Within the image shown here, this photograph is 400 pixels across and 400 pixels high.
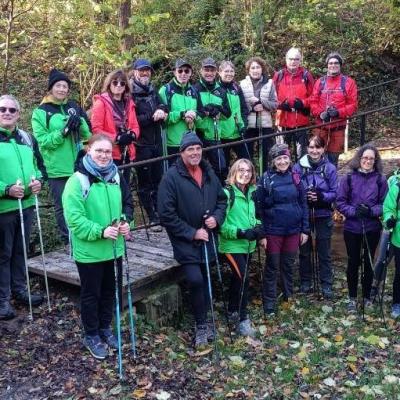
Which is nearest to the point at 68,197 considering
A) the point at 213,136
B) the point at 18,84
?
the point at 213,136

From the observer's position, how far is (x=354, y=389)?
508 centimetres

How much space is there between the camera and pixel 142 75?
6750 mm

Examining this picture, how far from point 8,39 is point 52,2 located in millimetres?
3071

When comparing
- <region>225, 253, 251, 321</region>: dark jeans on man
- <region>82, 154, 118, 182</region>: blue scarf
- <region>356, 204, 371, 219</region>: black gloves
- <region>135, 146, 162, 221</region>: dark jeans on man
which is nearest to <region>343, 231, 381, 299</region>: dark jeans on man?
<region>356, 204, 371, 219</region>: black gloves

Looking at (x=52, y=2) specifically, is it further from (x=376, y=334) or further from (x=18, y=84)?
(x=376, y=334)

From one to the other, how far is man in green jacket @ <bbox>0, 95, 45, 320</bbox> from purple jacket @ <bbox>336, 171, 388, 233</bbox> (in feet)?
11.3

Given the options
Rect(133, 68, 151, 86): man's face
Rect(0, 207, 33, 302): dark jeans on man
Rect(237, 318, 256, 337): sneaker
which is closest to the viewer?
Rect(0, 207, 33, 302): dark jeans on man

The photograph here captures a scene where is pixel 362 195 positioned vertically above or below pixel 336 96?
below

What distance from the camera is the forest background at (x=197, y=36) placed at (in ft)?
37.6

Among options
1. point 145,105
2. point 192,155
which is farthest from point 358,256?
point 145,105

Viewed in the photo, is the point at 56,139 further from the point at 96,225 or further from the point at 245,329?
the point at 245,329

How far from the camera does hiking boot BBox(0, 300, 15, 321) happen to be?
5371 mm

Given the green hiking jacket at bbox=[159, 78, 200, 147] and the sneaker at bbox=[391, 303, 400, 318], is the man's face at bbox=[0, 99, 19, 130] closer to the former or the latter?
the green hiking jacket at bbox=[159, 78, 200, 147]

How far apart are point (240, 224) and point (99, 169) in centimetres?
184
